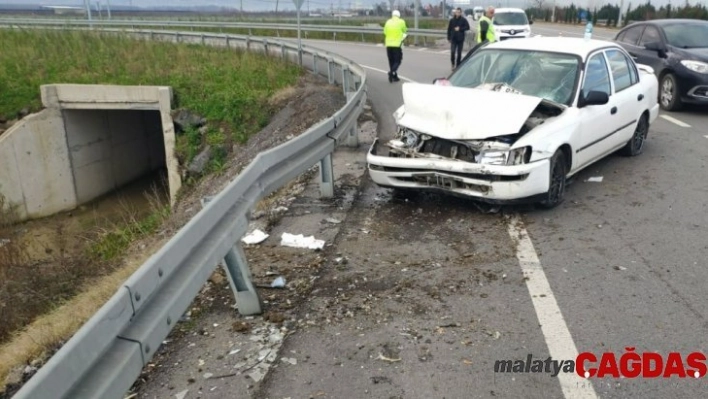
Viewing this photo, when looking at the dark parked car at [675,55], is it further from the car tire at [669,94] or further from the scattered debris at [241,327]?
the scattered debris at [241,327]

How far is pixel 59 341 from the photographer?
4.26 m

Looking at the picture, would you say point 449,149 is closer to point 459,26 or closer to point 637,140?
point 637,140

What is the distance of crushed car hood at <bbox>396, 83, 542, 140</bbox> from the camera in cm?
616

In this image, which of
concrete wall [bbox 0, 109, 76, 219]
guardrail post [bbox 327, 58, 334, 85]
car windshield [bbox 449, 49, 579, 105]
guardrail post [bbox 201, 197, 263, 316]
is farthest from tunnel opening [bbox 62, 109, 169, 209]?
guardrail post [bbox 201, 197, 263, 316]

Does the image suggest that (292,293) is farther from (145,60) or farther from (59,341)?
(145,60)

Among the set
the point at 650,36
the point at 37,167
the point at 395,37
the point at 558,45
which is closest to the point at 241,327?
the point at 558,45

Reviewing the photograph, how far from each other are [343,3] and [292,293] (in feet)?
196

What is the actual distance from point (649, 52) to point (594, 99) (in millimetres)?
6905

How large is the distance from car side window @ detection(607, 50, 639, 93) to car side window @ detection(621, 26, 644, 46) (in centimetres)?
550

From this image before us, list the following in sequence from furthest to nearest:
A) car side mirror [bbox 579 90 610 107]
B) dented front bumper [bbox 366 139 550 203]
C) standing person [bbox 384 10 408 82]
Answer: standing person [bbox 384 10 408 82], car side mirror [bbox 579 90 610 107], dented front bumper [bbox 366 139 550 203]

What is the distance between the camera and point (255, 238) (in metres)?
5.90

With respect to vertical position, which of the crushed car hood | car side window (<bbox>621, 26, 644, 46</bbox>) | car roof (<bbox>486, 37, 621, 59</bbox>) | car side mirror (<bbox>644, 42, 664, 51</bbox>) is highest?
car roof (<bbox>486, 37, 621, 59</bbox>)

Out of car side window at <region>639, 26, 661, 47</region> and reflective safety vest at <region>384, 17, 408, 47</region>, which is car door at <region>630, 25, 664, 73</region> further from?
reflective safety vest at <region>384, 17, 408, 47</region>

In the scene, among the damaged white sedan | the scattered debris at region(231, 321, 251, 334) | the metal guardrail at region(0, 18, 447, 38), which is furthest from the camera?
the metal guardrail at region(0, 18, 447, 38)
